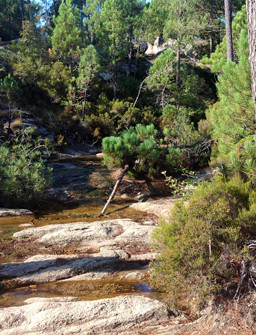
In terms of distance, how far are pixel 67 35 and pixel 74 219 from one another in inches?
770

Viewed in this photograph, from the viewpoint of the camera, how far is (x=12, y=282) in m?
4.39

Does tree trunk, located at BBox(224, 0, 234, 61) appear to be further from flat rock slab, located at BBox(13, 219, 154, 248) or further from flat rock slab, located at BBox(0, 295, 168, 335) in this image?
flat rock slab, located at BBox(0, 295, 168, 335)

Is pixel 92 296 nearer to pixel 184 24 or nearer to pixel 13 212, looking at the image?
pixel 13 212

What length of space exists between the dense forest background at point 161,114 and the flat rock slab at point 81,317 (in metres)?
0.36

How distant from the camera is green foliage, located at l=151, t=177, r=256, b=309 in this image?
326cm

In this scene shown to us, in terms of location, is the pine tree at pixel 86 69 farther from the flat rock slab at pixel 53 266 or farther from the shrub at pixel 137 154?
the flat rock slab at pixel 53 266

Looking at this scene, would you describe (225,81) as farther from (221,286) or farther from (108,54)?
(108,54)

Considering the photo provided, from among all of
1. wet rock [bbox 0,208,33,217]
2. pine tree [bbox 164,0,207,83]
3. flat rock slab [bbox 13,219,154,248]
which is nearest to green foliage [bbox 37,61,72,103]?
pine tree [bbox 164,0,207,83]

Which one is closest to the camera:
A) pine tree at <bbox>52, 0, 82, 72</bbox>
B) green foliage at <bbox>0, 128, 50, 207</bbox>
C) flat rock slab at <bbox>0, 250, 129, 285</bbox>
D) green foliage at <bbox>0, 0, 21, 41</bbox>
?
flat rock slab at <bbox>0, 250, 129, 285</bbox>

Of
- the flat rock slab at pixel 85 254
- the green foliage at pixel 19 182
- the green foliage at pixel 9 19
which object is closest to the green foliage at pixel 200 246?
the flat rock slab at pixel 85 254

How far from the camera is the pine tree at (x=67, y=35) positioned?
22.7 metres

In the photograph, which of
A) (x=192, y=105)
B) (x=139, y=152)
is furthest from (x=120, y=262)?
(x=192, y=105)

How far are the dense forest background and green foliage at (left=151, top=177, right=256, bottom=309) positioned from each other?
0.01 metres

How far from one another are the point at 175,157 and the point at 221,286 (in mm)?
7662
